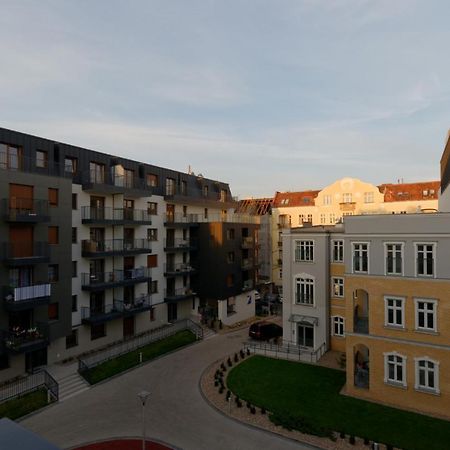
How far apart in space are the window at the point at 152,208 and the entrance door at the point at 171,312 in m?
8.90

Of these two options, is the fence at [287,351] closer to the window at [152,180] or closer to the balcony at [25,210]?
the window at [152,180]

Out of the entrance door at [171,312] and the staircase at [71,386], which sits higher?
the entrance door at [171,312]

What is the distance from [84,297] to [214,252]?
44.9 ft

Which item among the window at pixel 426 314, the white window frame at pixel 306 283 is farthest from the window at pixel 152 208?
the window at pixel 426 314

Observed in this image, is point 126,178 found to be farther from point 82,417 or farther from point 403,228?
point 403,228

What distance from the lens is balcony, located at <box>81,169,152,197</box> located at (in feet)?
90.7

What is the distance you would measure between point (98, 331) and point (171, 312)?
8.78 m

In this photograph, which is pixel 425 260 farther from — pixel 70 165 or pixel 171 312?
pixel 171 312

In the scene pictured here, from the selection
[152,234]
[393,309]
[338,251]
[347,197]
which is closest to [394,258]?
[393,309]

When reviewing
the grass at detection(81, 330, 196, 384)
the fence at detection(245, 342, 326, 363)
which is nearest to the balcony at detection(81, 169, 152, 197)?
the grass at detection(81, 330, 196, 384)

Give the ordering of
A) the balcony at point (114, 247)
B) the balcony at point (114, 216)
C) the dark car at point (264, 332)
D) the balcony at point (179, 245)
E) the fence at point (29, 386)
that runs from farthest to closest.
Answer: the balcony at point (179, 245)
the dark car at point (264, 332)
the balcony at point (114, 216)
the balcony at point (114, 247)
the fence at point (29, 386)

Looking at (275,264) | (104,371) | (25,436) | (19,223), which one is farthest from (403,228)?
(275,264)

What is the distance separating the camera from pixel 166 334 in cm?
3180

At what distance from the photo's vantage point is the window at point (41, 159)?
82.0 ft
